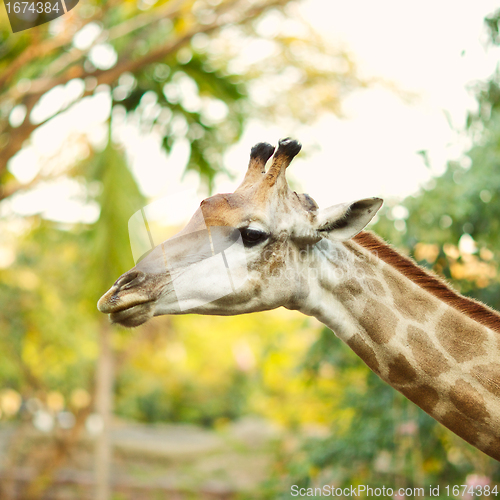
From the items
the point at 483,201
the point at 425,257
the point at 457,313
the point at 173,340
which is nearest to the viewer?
the point at 457,313

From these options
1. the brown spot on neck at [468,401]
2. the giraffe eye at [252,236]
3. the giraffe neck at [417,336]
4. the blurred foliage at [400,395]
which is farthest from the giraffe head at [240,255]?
the blurred foliage at [400,395]

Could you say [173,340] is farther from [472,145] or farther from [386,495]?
[472,145]

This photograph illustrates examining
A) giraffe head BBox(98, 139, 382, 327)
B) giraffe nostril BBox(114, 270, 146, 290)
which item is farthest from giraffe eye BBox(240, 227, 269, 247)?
giraffe nostril BBox(114, 270, 146, 290)

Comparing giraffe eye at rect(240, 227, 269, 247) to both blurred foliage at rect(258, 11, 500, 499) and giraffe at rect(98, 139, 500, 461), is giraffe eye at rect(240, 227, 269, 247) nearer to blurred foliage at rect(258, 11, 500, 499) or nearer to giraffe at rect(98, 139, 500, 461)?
giraffe at rect(98, 139, 500, 461)

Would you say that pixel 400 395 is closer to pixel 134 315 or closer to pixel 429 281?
pixel 429 281

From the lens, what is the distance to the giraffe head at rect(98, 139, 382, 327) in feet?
7.14

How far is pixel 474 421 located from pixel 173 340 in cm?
1272

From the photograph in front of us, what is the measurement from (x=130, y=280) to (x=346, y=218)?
1.04 meters

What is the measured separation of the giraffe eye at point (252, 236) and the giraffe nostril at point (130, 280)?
0.49 meters

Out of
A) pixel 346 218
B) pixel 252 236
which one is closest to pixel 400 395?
pixel 346 218

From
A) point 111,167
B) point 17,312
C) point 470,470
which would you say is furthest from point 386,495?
point 17,312

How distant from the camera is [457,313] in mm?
2465

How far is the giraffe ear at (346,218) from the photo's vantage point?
228 centimetres

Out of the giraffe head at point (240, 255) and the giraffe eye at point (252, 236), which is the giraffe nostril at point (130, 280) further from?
the giraffe eye at point (252, 236)
